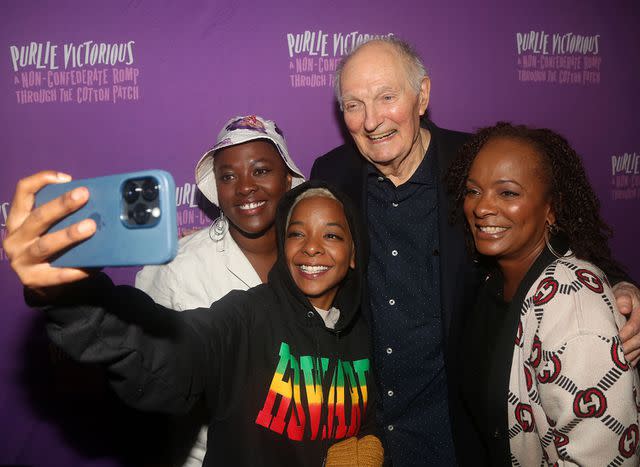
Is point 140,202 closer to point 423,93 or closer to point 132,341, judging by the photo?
point 132,341

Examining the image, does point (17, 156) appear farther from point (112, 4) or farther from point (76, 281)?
point (76, 281)

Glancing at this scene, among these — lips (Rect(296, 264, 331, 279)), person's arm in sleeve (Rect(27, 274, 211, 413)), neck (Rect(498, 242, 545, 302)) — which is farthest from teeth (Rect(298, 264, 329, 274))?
neck (Rect(498, 242, 545, 302))

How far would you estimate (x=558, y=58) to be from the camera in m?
2.90

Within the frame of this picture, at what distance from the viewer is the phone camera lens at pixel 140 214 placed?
793mm

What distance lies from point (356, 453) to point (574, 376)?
71 centimetres

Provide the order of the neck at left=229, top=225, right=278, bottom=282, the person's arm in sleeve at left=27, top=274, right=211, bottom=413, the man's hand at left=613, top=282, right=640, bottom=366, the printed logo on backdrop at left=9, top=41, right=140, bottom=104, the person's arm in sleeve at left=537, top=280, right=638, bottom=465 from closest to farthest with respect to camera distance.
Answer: the person's arm in sleeve at left=27, top=274, right=211, bottom=413, the person's arm in sleeve at left=537, top=280, right=638, bottom=465, the man's hand at left=613, top=282, right=640, bottom=366, the neck at left=229, top=225, right=278, bottom=282, the printed logo on backdrop at left=9, top=41, right=140, bottom=104

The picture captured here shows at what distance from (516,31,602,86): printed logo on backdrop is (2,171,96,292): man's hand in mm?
A: 2791

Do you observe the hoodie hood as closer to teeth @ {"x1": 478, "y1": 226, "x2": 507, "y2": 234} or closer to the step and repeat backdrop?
teeth @ {"x1": 478, "y1": 226, "x2": 507, "y2": 234}

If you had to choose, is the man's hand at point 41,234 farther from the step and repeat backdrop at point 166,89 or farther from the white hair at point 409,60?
the step and repeat backdrop at point 166,89

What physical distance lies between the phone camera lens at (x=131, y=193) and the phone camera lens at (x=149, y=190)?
14 mm

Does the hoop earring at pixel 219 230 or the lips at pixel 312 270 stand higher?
the hoop earring at pixel 219 230

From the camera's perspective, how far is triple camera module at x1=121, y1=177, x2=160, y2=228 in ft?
2.59

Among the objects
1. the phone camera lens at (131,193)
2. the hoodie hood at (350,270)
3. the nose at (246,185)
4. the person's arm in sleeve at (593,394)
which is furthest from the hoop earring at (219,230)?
the person's arm in sleeve at (593,394)

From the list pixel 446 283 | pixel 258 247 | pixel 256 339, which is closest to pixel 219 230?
pixel 258 247
